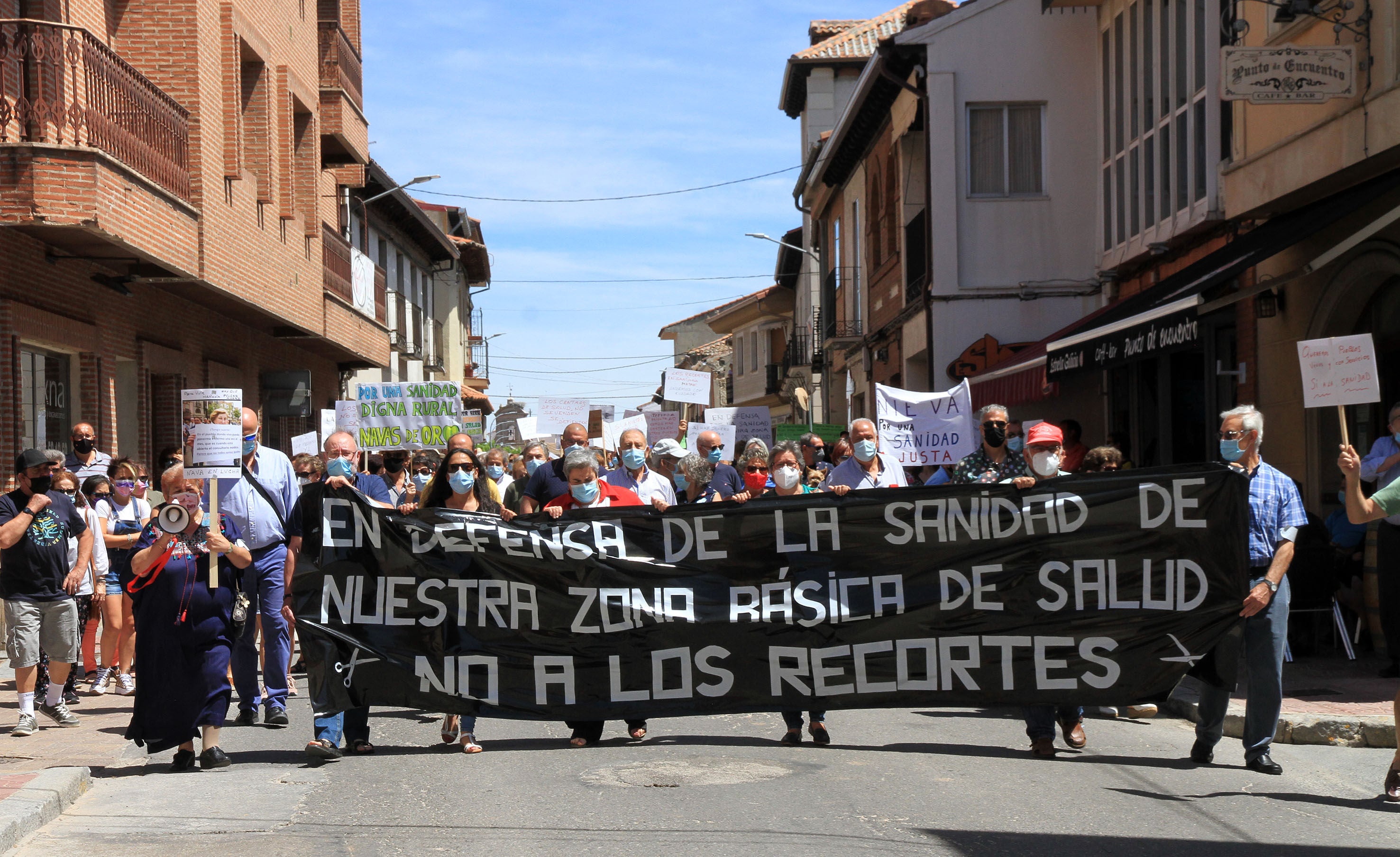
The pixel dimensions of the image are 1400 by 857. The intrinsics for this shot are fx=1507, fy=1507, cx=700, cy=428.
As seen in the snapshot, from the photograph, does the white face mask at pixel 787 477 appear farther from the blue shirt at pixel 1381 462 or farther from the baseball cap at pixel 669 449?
the blue shirt at pixel 1381 462

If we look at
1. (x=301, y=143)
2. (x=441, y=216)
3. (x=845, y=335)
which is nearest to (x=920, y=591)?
(x=301, y=143)

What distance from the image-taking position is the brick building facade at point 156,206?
1339cm

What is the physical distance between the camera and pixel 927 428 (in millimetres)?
14602

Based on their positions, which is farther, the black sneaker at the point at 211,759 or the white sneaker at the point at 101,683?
the white sneaker at the point at 101,683

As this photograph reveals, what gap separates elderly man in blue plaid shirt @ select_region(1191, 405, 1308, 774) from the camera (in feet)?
25.3

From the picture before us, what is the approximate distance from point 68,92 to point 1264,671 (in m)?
11.2

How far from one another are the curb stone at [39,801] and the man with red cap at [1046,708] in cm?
490

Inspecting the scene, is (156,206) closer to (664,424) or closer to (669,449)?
(669,449)

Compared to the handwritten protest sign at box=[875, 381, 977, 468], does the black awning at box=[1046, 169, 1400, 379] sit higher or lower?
higher

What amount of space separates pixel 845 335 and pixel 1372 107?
20.9 metres

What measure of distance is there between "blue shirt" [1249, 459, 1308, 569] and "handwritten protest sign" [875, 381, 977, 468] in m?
6.56

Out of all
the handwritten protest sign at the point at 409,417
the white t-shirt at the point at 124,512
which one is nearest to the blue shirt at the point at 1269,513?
the white t-shirt at the point at 124,512

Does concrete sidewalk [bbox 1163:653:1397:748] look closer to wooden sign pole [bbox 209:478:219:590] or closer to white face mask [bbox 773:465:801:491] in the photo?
white face mask [bbox 773:465:801:491]

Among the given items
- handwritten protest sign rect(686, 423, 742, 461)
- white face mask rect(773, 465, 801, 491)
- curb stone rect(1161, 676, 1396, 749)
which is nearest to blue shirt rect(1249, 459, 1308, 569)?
curb stone rect(1161, 676, 1396, 749)
